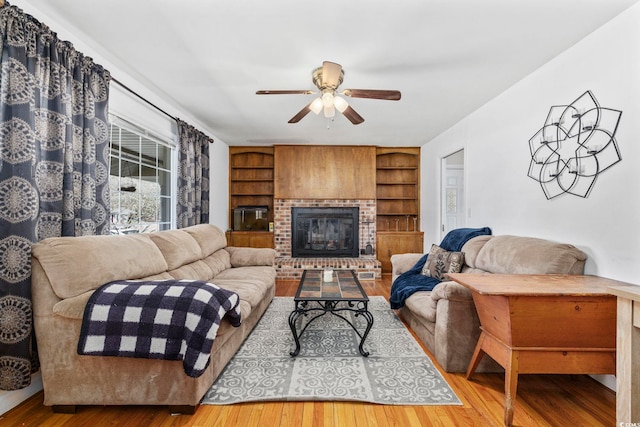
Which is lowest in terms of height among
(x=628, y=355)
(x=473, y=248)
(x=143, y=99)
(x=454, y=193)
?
(x=628, y=355)

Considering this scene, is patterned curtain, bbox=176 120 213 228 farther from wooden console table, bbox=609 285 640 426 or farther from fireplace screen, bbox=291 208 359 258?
wooden console table, bbox=609 285 640 426

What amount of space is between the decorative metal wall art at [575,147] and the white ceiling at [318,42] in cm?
52

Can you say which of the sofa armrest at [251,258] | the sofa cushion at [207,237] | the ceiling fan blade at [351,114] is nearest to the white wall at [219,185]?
the sofa cushion at [207,237]

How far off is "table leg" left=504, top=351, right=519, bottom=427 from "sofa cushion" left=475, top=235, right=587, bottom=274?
79 cm

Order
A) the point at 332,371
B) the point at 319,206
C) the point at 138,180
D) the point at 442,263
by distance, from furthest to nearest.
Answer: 1. the point at 319,206
2. the point at 138,180
3. the point at 442,263
4. the point at 332,371

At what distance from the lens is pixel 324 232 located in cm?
560

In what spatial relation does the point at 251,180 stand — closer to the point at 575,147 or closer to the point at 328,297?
the point at 328,297

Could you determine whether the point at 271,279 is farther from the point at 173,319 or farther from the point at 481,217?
the point at 481,217

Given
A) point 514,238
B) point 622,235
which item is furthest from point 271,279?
point 622,235

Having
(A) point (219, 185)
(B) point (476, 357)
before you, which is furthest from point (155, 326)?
(A) point (219, 185)

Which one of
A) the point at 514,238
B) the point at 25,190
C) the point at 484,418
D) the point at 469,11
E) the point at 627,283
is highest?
the point at 469,11

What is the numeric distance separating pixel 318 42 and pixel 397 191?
4.20m

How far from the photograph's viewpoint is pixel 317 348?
2432 mm

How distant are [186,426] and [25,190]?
1600mm
